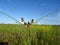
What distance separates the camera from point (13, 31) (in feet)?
12.5

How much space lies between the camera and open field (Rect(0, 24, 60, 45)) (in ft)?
11.3

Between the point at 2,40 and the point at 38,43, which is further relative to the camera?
the point at 2,40

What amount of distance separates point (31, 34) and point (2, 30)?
87 centimetres

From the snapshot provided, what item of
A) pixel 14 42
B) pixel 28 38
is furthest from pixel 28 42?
pixel 14 42

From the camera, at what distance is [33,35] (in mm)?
3461

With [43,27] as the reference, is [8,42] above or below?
below

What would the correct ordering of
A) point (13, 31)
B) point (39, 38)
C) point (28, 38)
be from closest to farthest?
point (28, 38) → point (39, 38) → point (13, 31)

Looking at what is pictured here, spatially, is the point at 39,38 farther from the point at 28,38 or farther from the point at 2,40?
the point at 2,40

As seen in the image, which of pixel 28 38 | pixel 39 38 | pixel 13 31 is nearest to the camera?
pixel 28 38

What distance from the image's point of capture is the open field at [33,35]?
344cm

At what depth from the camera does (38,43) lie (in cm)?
355

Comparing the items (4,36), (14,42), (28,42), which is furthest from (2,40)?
(28,42)

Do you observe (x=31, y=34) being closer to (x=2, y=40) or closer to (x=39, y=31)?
(x=39, y=31)

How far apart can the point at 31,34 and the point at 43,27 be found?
0.34m
